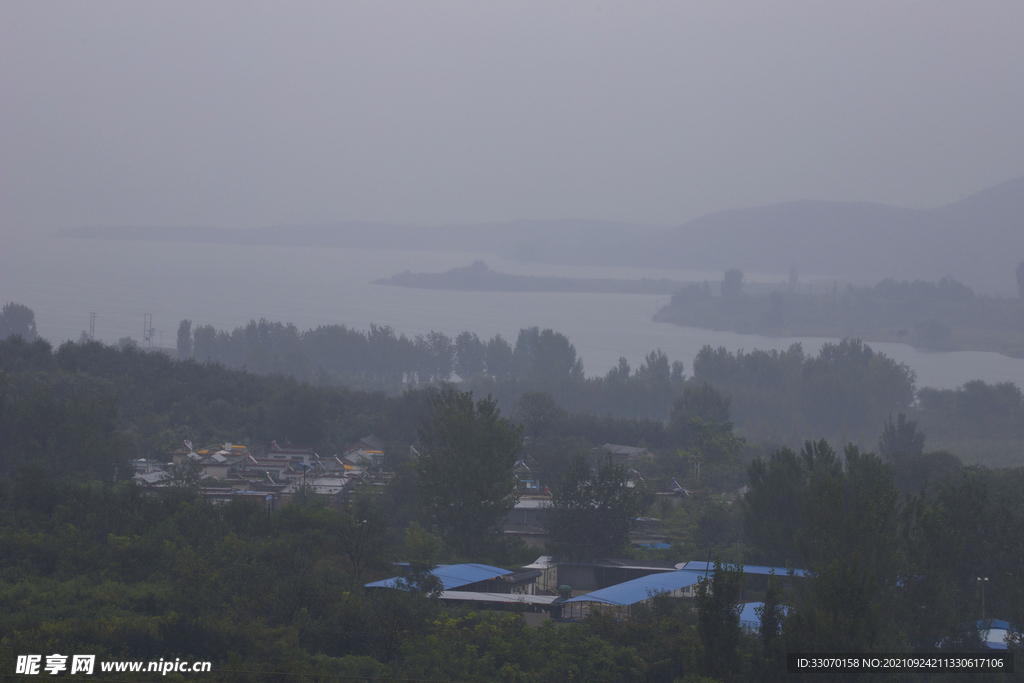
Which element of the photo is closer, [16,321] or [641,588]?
[641,588]

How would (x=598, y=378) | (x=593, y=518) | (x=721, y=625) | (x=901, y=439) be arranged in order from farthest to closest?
(x=598, y=378) → (x=901, y=439) → (x=593, y=518) → (x=721, y=625)

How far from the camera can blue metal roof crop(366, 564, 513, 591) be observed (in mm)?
8547

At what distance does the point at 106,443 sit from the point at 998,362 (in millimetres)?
62911

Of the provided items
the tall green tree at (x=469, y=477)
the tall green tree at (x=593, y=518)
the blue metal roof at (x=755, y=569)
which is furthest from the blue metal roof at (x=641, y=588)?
the tall green tree at (x=469, y=477)

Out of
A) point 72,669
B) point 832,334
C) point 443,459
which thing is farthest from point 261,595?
point 832,334

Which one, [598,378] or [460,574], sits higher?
[460,574]

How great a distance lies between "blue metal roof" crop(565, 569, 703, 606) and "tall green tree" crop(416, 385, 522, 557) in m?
2.76

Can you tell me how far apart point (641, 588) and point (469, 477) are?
146 inches

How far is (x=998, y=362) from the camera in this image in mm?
60969

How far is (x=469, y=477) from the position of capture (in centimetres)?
1164

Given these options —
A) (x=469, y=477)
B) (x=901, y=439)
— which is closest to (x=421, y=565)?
(x=469, y=477)

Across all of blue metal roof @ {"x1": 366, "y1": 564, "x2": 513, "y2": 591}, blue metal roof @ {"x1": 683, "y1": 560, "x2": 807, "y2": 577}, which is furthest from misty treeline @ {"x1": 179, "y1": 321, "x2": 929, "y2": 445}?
blue metal roof @ {"x1": 366, "y1": 564, "x2": 513, "y2": 591}

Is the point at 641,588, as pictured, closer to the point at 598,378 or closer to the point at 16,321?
the point at 598,378

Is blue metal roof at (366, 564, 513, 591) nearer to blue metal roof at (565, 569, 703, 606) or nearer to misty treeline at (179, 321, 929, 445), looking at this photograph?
blue metal roof at (565, 569, 703, 606)
